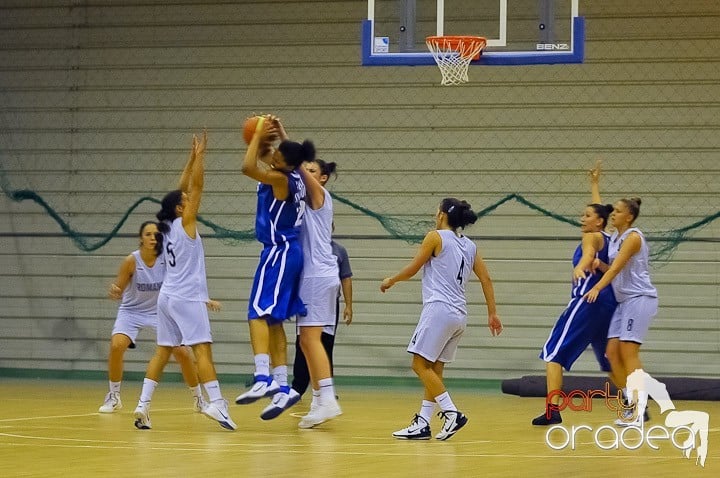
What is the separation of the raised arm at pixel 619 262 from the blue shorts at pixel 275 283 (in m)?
2.65

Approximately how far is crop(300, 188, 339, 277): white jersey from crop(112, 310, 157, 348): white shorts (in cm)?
300

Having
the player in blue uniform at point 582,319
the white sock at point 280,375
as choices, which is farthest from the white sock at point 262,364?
the player in blue uniform at point 582,319

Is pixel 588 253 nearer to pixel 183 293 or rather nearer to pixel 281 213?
pixel 281 213

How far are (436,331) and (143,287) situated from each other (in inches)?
147

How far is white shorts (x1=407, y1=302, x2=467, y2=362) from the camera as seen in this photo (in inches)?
392

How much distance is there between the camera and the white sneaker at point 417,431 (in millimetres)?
9758

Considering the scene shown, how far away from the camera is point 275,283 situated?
32.2 feet

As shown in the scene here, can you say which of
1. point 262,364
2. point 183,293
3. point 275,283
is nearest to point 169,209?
point 183,293

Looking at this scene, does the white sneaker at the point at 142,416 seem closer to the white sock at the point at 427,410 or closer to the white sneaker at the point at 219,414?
the white sneaker at the point at 219,414

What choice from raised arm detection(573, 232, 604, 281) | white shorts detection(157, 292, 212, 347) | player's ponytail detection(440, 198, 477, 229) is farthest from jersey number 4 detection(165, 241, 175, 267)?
raised arm detection(573, 232, 604, 281)

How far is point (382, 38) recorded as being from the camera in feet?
40.9

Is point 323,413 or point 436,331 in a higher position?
point 436,331

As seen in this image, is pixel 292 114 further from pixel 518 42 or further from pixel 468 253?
pixel 468 253

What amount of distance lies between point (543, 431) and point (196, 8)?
31.1 ft
